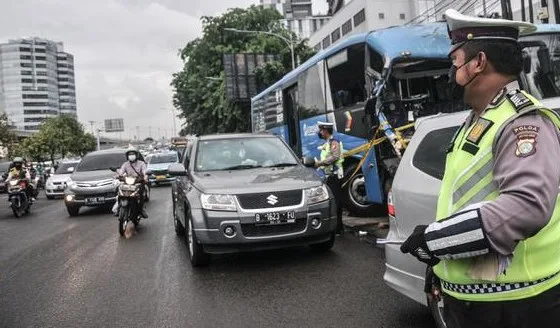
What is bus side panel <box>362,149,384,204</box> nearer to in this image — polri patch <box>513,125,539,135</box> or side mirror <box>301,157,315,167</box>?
side mirror <box>301,157,315,167</box>

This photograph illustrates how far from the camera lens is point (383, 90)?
880 cm

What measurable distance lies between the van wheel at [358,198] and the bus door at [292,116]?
3820 millimetres

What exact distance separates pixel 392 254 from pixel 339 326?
771mm

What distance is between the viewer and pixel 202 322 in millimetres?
4871

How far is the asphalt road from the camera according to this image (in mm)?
4914

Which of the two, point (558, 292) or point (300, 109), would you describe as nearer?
point (558, 292)

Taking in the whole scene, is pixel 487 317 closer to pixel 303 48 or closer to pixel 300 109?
pixel 300 109

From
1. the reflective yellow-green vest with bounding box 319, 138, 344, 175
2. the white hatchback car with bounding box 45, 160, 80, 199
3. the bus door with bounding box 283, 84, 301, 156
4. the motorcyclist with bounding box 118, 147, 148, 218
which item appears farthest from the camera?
the white hatchback car with bounding box 45, 160, 80, 199

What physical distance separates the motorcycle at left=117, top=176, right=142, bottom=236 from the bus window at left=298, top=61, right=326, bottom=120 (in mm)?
4144

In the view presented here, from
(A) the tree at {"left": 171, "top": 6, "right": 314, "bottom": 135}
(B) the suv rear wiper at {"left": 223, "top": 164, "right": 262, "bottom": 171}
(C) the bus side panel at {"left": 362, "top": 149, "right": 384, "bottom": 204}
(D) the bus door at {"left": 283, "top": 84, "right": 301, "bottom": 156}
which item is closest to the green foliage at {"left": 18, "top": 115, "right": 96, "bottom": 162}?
(A) the tree at {"left": 171, "top": 6, "right": 314, "bottom": 135}

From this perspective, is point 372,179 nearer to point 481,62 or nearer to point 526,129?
point 481,62

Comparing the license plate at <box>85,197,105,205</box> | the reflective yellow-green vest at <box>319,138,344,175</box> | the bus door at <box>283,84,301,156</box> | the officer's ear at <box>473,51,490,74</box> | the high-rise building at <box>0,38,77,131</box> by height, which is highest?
the high-rise building at <box>0,38,77,131</box>

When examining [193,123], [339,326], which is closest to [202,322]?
[339,326]

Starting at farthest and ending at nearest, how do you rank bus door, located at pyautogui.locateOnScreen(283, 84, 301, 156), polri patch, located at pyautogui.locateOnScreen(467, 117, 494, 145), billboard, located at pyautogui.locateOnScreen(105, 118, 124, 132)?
billboard, located at pyautogui.locateOnScreen(105, 118, 124, 132) → bus door, located at pyautogui.locateOnScreen(283, 84, 301, 156) → polri patch, located at pyautogui.locateOnScreen(467, 117, 494, 145)
